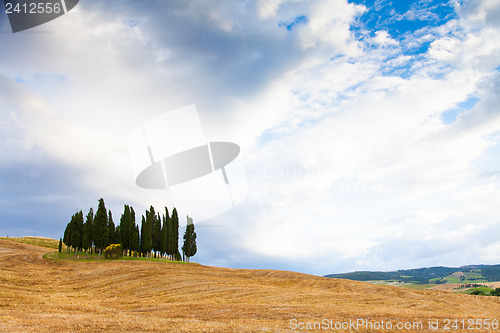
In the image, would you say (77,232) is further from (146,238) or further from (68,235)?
(146,238)

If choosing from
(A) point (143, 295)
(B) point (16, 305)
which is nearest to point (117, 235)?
(A) point (143, 295)

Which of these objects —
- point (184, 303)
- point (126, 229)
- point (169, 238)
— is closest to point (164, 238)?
point (169, 238)

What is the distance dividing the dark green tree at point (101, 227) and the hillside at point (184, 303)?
13.4m

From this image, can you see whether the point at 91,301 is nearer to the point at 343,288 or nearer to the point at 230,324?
the point at 230,324

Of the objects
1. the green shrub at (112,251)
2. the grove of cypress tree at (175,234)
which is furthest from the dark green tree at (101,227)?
the grove of cypress tree at (175,234)

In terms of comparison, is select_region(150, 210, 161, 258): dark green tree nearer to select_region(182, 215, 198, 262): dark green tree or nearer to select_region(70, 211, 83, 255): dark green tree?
select_region(182, 215, 198, 262): dark green tree

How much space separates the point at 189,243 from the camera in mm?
76000

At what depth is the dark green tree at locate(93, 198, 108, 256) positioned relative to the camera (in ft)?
194

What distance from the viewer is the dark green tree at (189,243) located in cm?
7575

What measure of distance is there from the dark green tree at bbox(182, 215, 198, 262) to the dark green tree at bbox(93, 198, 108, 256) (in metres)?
19.8

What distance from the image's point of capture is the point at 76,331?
14.3m

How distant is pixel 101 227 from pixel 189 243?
21.9 m

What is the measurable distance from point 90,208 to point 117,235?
302 inches

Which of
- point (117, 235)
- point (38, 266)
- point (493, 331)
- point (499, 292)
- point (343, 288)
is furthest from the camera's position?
point (117, 235)
